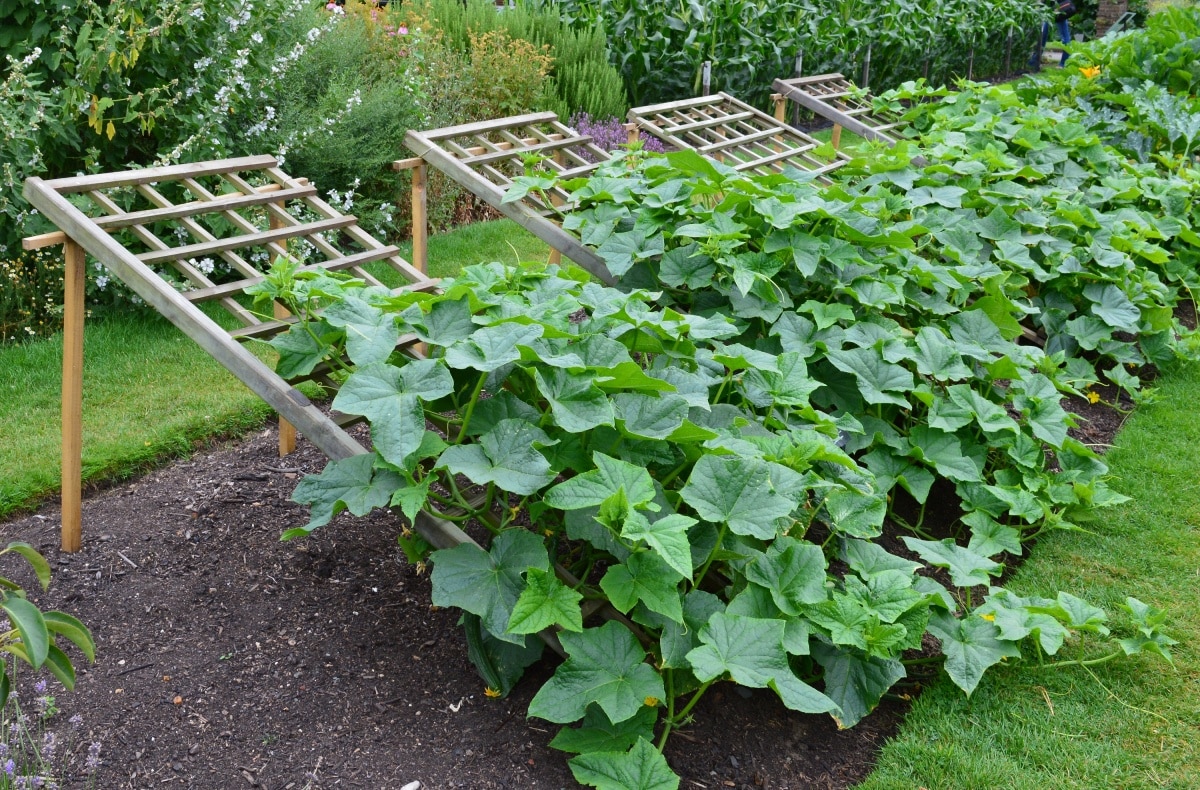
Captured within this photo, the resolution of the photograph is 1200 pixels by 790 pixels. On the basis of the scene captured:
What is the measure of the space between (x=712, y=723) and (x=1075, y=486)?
64.4 inches

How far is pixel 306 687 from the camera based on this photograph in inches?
95.0

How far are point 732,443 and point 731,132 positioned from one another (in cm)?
324

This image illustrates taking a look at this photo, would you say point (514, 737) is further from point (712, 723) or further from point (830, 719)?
point (830, 719)

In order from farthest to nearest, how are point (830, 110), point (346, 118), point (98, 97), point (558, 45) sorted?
point (558, 45) < point (830, 110) < point (346, 118) < point (98, 97)

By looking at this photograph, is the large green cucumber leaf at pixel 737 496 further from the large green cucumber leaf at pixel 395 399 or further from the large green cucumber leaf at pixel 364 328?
the large green cucumber leaf at pixel 364 328

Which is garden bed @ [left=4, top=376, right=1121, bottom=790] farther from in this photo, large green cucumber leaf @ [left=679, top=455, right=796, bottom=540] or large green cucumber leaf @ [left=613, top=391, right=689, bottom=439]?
large green cucumber leaf @ [left=613, top=391, right=689, bottom=439]

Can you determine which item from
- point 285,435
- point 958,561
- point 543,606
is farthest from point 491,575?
point 285,435

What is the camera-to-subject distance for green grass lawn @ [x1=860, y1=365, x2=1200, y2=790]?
7.46 ft

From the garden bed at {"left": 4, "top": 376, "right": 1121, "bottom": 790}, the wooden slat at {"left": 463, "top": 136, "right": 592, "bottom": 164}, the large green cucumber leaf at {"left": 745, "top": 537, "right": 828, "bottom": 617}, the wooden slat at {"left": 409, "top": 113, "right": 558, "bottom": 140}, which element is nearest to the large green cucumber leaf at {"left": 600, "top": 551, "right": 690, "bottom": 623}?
the large green cucumber leaf at {"left": 745, "top": 537, "right": 828, "bottom": 617}

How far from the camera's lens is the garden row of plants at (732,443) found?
85.3 inches

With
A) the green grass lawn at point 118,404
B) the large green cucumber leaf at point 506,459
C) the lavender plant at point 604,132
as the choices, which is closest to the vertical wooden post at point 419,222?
the green grass lawn at point 118,404

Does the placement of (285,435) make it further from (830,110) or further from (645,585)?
(830,110)

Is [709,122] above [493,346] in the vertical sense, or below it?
below

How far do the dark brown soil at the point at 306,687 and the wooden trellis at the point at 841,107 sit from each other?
3.94 m
